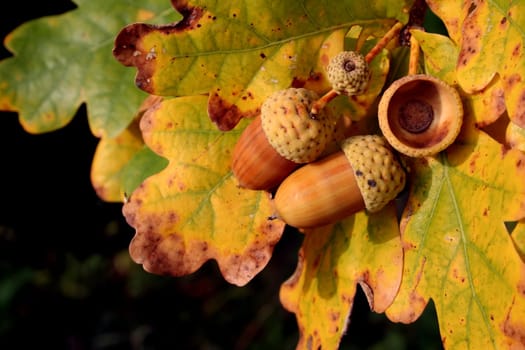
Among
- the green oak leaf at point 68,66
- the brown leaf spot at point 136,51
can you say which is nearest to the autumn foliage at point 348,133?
the brown leaf spot at point 136,51

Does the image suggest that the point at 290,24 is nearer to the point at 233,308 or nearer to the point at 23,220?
the point at 23,220

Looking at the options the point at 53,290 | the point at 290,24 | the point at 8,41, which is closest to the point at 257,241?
the point at 290,24

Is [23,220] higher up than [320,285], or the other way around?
[320,285]

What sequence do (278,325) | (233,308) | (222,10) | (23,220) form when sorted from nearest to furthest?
(222,10), (23,220), (278,325), (233,308)

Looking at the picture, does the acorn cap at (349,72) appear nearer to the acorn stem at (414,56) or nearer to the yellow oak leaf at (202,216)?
the acorn stem at (414,56)

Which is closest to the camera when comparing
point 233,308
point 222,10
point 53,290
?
point 222,10

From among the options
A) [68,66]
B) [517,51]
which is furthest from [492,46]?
[68,66]

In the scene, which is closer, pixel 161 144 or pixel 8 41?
pixel 161 144
